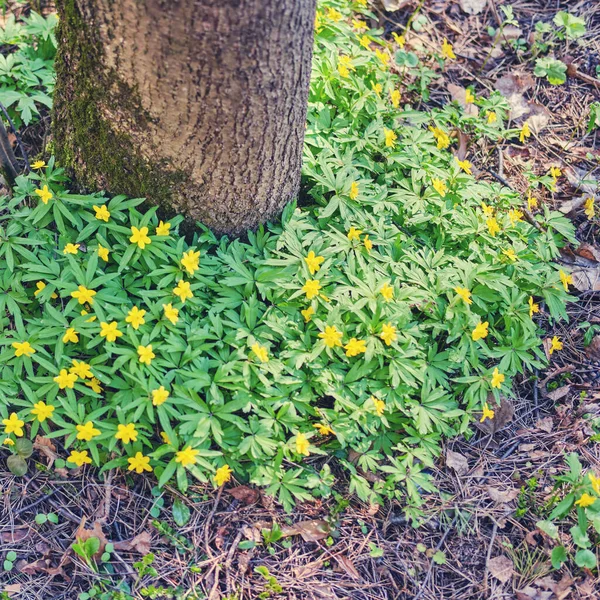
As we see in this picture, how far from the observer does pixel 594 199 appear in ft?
12.5

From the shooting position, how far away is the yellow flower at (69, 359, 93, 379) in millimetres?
2518

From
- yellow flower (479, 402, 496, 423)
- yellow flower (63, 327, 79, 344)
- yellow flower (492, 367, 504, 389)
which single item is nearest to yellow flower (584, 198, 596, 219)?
yellow flower (492, 367, 504, 389)

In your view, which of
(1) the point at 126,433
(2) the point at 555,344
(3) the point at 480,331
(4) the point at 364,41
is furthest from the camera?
(4) the point at 364,41

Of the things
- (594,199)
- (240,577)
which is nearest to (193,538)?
(240,577)

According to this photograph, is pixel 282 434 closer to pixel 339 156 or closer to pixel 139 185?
pixel 139 185

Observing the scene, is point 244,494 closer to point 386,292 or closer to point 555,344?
point 386,292

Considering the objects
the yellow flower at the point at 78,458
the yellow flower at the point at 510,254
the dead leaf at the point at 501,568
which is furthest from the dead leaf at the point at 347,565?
the yellow flower at the point at 510,254

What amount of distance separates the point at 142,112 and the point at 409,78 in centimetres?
229

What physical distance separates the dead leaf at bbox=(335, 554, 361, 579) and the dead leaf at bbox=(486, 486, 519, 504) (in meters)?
0.75

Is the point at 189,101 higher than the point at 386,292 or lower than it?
higher

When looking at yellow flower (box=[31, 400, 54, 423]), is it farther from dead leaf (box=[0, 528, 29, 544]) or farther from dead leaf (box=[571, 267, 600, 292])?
dead leaf (box=[571, 267, 600, 292])

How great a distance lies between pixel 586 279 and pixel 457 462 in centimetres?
148

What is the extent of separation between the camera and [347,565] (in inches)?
101

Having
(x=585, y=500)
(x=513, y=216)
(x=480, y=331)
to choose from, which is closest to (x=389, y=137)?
(x=513, y=216)
